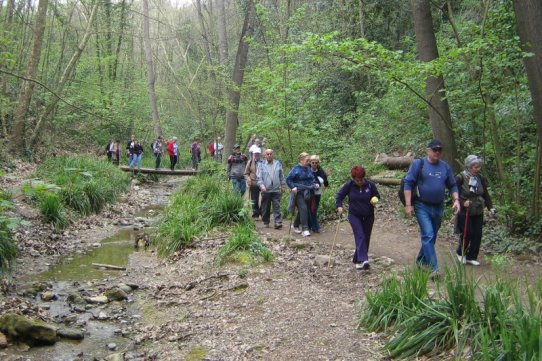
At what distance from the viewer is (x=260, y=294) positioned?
729 centimetres

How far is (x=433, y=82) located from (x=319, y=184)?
3208 mm

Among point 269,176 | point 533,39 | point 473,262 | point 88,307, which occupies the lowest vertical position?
point 88,307

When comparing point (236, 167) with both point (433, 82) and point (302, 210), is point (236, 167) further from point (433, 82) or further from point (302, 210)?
point (433, 82)

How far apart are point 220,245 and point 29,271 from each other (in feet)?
11.9

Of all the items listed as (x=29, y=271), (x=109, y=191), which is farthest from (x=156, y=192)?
(x=29, y=271)

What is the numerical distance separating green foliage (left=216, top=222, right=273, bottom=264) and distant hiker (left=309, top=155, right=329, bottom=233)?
1.86m

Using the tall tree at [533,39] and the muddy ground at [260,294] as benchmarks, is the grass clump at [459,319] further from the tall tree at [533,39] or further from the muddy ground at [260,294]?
the tall tree at [533,39]

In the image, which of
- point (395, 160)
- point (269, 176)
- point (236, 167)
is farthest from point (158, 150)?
point (269, 176)

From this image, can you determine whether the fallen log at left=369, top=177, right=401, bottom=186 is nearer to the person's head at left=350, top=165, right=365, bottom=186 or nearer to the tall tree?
the tall tree

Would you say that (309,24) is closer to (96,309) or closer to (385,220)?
(385,220)

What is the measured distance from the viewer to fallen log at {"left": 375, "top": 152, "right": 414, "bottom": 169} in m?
14.3

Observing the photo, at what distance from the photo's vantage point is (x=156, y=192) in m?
20.7

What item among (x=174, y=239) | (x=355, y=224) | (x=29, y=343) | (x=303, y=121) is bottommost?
(x=29, y=343)

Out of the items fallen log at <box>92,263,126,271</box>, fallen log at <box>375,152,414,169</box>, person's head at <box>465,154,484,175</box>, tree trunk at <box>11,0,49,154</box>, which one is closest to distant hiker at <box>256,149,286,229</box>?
fallen log at <box>92,263,126,271</box>
